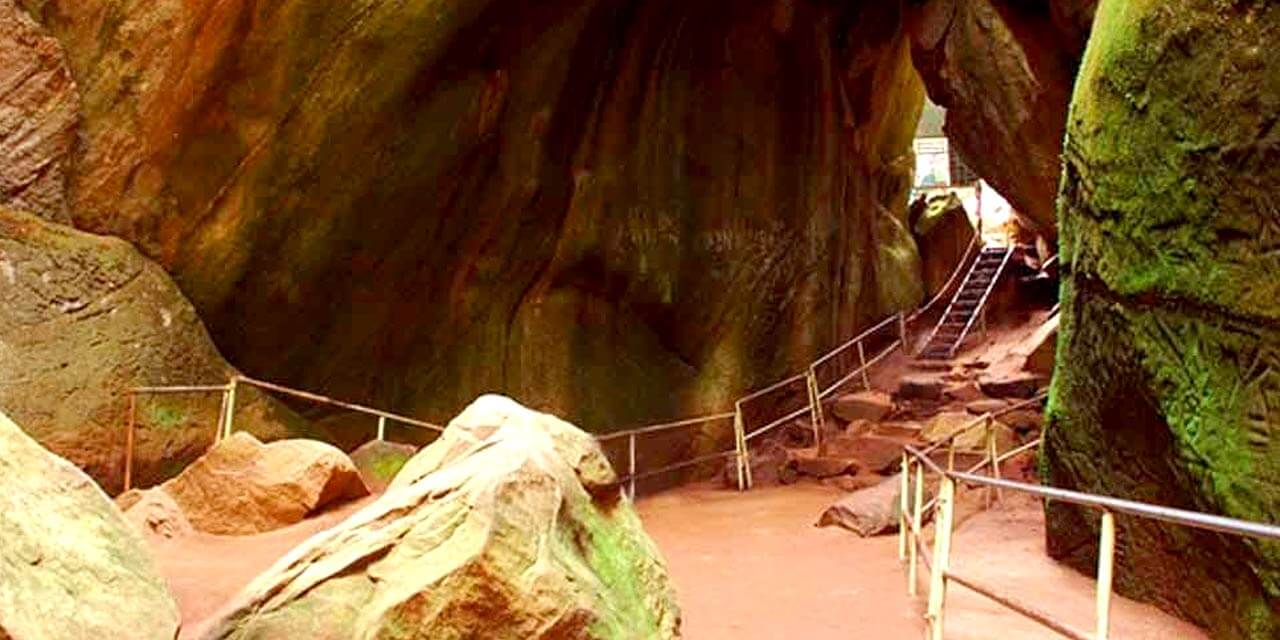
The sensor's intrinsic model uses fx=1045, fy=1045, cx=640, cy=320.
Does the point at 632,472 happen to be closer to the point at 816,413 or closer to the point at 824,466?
the point at 824,466

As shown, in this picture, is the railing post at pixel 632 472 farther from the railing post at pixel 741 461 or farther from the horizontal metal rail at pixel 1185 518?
the horizontal metal rail at pixel 1185 518

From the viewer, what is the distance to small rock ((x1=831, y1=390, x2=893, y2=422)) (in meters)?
14.9

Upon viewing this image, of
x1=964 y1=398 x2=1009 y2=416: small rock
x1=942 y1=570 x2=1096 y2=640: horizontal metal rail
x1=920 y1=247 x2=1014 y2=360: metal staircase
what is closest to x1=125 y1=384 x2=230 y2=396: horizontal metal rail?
x1=942 y1=570 x2=1096 y2=640: horizontal metal rail

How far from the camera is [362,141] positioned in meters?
9.00

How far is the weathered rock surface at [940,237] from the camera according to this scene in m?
21.9

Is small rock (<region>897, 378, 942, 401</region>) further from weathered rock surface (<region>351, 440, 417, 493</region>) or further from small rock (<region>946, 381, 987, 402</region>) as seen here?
weathered rock surface (<region>351, 440, 417, 493</region>)

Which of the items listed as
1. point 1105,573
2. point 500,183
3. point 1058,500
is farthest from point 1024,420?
point 1105,573

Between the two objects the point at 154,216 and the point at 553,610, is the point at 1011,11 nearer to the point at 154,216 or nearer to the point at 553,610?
the point at 154,216

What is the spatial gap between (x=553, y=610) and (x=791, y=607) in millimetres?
2765

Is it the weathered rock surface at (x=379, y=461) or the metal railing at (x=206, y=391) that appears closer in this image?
the metal railing at (x=206, y=391)

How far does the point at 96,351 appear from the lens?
7035 millimetres

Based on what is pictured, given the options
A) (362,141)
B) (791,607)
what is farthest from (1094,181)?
(362,141)

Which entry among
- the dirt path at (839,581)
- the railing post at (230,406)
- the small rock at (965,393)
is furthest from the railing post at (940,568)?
the small rock at (965,393)

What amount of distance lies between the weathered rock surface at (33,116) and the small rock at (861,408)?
10.6 metres
